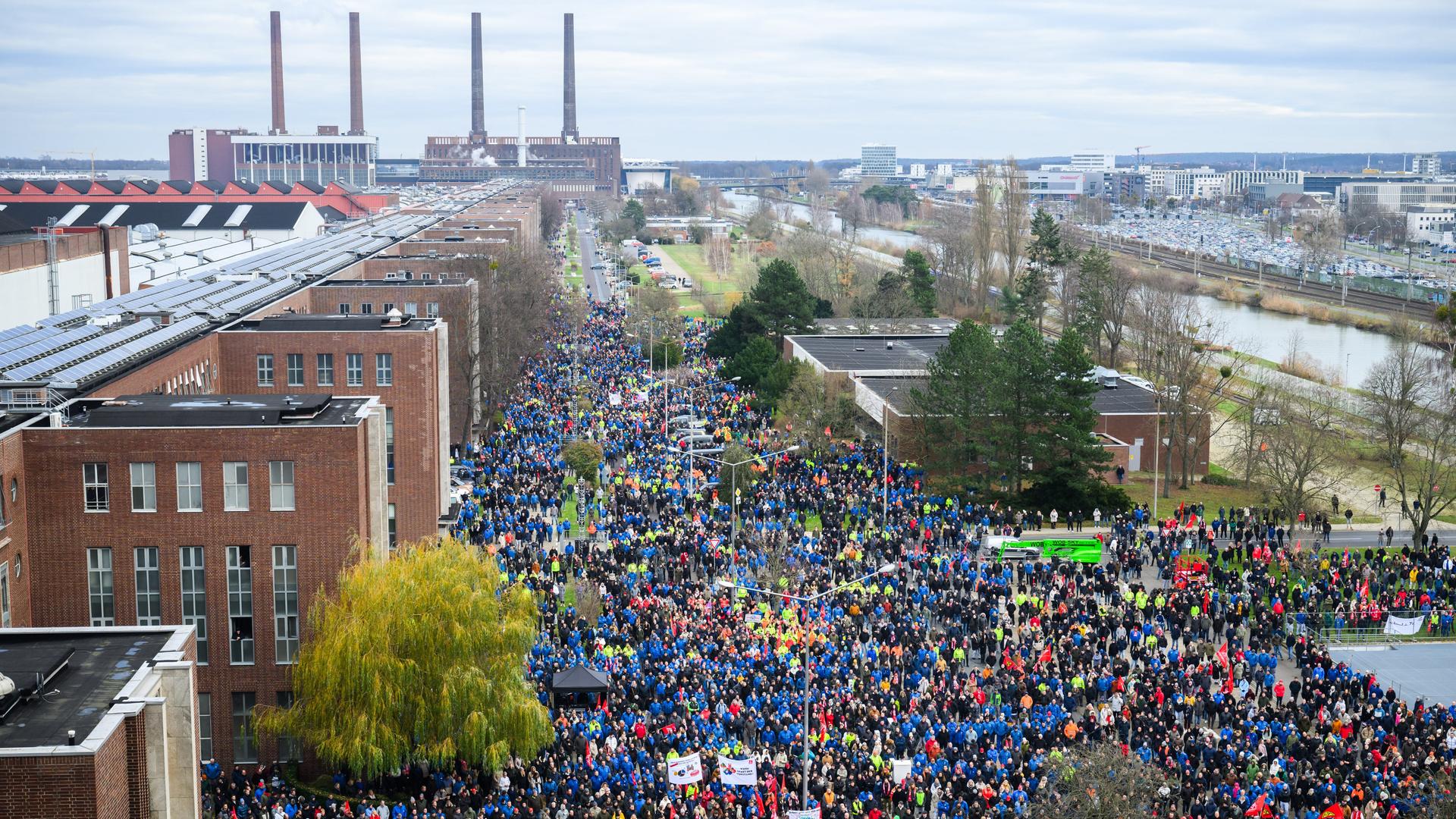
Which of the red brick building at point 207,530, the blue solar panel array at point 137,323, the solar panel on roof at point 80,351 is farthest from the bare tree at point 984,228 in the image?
the red brick building at point 207,530

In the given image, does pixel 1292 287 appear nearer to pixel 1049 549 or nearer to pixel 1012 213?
pixel 1012 213

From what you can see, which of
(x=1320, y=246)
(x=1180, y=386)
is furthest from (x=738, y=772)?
(x=1320, y=246)

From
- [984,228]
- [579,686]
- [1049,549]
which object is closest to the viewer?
[579,686]

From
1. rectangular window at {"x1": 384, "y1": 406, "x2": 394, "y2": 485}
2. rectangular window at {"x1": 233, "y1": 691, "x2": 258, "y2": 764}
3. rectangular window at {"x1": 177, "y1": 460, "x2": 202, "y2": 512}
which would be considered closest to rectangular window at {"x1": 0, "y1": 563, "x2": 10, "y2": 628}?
rectangular window at {"x1": 177, "y1": 460, "x2": 202, "y2": 512}

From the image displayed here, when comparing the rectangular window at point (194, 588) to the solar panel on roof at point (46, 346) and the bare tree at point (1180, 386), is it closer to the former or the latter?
the solar panel on roof at point (46, 346)

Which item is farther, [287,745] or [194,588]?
[287,745]

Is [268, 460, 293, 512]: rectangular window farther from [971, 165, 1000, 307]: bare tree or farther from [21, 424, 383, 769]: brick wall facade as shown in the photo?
[971, 165, 1000, 307]: bare tree
